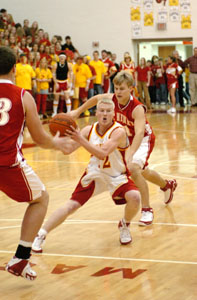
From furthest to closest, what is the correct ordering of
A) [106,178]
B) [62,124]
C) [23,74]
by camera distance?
[23,74]
[106,178]
[62,124]

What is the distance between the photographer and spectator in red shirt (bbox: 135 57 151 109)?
822 inches

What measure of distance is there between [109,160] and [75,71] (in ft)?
46.2

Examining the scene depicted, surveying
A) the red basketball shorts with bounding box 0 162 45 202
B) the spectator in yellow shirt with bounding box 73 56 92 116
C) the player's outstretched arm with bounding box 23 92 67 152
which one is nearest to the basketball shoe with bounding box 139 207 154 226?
the player's outstretched arm with bounding box 23 92 67 152

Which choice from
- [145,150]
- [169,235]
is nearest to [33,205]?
[169,235]

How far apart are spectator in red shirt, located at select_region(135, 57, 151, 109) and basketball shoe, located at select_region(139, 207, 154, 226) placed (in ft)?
50.2

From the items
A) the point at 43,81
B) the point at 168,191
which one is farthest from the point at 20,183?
the point at 43,81

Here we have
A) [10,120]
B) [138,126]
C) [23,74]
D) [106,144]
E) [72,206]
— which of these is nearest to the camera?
[10,120]

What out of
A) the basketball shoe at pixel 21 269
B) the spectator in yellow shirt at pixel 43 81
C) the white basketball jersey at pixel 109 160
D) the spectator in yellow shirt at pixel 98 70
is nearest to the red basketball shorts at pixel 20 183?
the basketball shoe at pixel 21 269

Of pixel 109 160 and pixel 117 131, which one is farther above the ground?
pixel 117 131

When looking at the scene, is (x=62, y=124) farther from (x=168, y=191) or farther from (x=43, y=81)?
(x=43, y=81)

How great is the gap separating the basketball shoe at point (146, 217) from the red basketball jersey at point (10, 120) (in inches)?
85.2

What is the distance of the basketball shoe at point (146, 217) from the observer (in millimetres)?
5781

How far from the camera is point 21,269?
4.03 m

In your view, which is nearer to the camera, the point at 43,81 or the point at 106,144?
the point at 106,144
